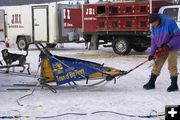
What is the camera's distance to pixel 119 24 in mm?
19812

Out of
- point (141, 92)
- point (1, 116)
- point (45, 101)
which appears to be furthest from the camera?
point (141, 92)

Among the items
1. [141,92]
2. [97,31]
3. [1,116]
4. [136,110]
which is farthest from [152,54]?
[97,31]

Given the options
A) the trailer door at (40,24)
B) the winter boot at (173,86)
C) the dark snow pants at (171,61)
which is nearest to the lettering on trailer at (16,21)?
the trailer door at (40,24)

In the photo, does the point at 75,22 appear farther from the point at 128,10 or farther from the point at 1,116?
the point at 1,116

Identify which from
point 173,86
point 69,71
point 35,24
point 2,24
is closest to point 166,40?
point 173,86

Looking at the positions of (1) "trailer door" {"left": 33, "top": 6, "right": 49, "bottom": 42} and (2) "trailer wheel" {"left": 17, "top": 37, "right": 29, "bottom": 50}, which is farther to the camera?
(2) "trailer wheel" {"left": 17, "top": 37, "right": 29, "bottom": 50}

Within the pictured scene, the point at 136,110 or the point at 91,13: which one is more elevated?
the point at 91,13

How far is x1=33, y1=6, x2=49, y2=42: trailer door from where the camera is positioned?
24.1 metres

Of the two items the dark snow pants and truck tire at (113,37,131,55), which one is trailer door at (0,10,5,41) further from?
the dark snow pants

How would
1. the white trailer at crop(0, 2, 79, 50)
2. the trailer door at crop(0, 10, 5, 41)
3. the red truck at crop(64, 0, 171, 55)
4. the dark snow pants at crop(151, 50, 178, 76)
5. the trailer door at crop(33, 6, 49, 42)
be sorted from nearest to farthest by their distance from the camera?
the dark snow pants at crop(151, 50, 178, 76), the red truck at crop(64, 0, 171, 55), the white trailer at crop(0, 2, 79, 50), the trailer door at crop(33, 6, 49, 42), the trailer door at crop(0, 10, 5, 41)

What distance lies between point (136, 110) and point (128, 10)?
11502 millimetres

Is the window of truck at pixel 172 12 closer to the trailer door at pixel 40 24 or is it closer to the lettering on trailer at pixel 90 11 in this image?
the lettering on trailer at pixel 90 11

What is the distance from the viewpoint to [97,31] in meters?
20.8

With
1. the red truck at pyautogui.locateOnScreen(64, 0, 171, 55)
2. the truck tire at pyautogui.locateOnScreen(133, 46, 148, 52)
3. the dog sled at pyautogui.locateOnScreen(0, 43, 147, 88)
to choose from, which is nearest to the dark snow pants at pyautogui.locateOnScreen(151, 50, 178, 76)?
the dog sled at pyautogui.locateOnScreen(0, 43, 147, 88)
